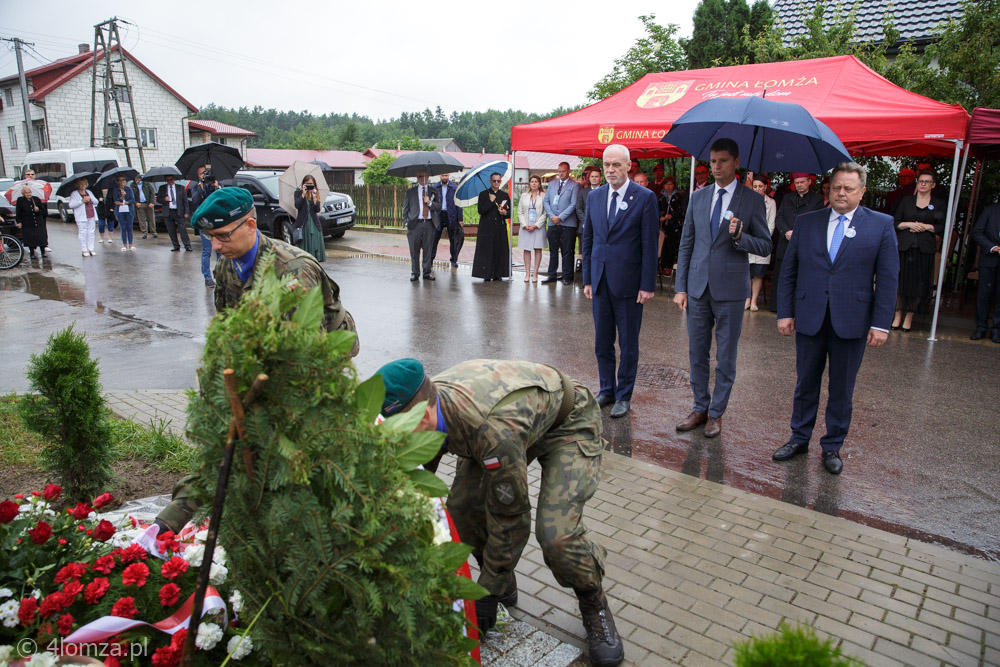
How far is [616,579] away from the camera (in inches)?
142

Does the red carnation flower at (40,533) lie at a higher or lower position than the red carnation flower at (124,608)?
higher

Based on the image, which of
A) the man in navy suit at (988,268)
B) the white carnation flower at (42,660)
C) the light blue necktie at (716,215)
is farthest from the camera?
the man in navy suit at (988,268)

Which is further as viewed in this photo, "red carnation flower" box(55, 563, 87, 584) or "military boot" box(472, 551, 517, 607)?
"military boot" box(472, 551, 517, 607)

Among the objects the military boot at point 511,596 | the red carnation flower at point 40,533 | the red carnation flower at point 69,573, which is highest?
the red carnation flower at point 40,533

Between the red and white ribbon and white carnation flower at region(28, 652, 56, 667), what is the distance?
116 mm

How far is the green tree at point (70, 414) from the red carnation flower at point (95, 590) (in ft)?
5.07

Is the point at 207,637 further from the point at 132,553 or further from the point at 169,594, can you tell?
the point at 132,553

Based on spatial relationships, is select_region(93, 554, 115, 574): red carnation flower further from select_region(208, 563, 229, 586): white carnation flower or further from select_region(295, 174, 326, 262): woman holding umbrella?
select_region(295, 174, 326, 262): woman holding umbrella

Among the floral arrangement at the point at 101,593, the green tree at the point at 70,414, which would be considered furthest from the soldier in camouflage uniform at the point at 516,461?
the green tree at the point at 70,414

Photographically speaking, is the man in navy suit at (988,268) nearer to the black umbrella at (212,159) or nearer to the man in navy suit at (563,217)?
the man in navy suit at (563,217)

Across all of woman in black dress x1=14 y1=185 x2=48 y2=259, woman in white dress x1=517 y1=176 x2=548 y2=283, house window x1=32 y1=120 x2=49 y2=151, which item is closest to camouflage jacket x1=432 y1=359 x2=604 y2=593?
woman in white dress x1=517 y1=176 x2=548 y2=283

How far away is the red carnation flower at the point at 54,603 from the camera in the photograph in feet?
7.63

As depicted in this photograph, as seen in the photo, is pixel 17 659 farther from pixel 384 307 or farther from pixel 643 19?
pixel 643 19

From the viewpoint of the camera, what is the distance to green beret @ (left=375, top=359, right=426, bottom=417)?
2.35 meters
